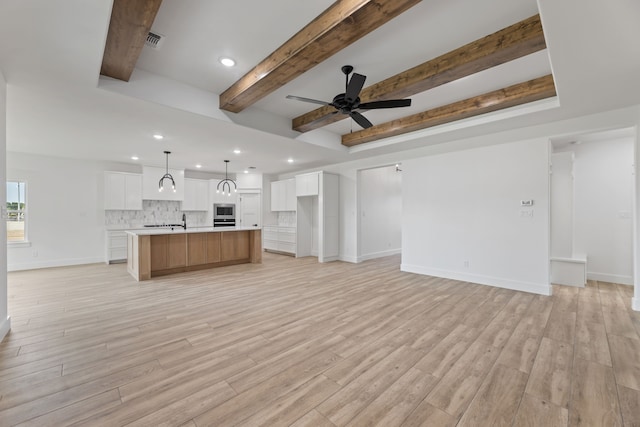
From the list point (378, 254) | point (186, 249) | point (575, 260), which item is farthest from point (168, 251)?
point (575, 260)

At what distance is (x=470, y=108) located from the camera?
3.96 m

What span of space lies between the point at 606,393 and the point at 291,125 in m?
4.80

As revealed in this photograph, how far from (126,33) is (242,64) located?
111cm

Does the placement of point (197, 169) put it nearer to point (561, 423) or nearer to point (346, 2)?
point (346, 2)

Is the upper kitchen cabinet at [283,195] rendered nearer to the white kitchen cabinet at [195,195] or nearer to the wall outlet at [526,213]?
the white kitchen cabinet at [195,195]

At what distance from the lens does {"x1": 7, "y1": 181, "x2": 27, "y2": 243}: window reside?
6062mm

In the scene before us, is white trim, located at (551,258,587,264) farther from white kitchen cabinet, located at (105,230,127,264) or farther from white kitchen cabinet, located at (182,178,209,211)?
white kitchen cabinet, located at (105,230,127,264)

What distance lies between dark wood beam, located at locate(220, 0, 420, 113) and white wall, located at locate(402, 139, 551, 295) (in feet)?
12.1

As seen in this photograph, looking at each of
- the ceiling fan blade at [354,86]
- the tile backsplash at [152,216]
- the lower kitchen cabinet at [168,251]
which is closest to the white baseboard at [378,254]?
the lower kitchen cabinet at [168,251]

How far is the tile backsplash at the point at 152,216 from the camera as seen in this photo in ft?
24.1

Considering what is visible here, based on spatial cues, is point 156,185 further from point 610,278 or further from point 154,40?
point 610,278

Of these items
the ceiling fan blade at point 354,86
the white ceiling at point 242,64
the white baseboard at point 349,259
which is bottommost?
the white baseboard at point 349,259

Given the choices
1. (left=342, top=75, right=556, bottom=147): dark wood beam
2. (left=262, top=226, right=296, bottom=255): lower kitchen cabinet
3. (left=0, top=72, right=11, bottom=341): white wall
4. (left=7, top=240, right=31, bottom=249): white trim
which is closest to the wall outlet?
(left=342, top=75, right=556, bottom=147): dark wood beam

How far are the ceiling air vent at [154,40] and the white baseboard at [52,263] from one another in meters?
6.48
